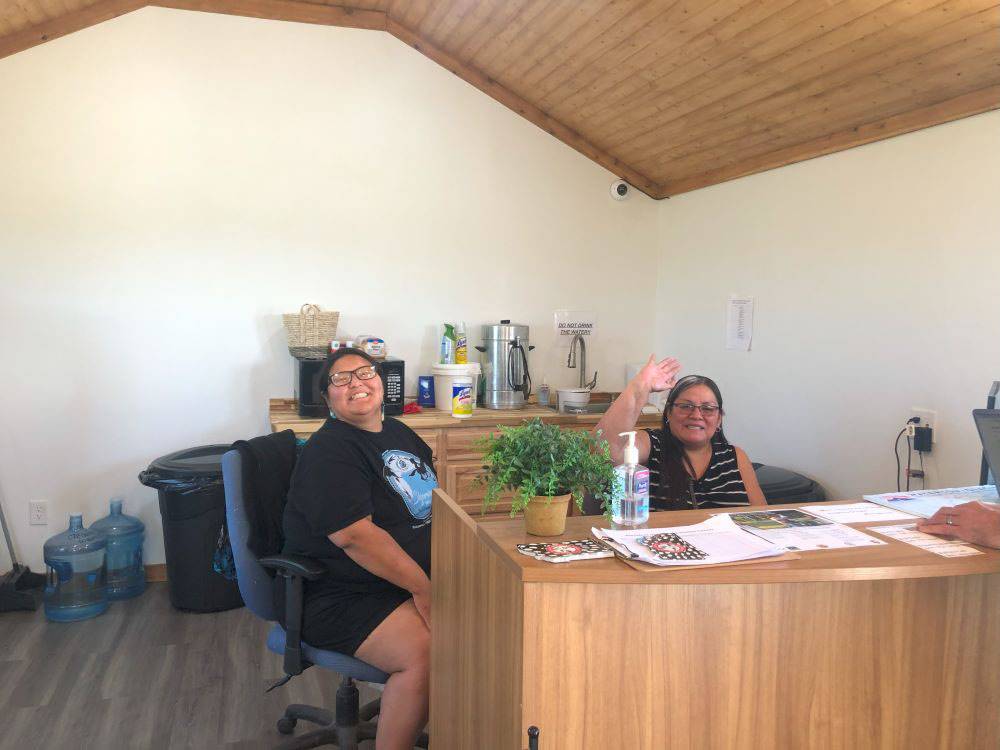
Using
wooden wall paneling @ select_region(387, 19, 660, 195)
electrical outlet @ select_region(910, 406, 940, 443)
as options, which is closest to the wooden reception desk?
electrical outlet @ select_region(910, 406, 940, 443)

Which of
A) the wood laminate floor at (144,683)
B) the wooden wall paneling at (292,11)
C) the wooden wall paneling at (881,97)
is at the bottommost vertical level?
the wood laminate floor at (144,683)

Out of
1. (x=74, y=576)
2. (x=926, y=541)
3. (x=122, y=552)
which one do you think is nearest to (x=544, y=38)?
(x=926, y=541)

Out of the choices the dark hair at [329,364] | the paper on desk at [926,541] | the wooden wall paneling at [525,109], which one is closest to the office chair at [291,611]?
the dark hair at [329,364]

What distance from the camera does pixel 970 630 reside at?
5.42 feet

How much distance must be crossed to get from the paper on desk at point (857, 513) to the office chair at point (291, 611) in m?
1.16

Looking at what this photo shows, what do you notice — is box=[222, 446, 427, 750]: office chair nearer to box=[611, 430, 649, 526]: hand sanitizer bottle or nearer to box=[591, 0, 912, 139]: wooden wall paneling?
box=[611, 430, 649, 526]: hand sanitizer bottle

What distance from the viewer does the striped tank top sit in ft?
7.75

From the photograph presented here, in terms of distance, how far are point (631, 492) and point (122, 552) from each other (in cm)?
309

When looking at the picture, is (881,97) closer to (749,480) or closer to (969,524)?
(749,480)

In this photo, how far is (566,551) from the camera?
1445 mm

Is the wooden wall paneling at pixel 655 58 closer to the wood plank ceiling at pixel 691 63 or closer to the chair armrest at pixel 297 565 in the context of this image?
the wood plank ceiling at pixel 691 63

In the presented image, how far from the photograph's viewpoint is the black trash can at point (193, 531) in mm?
3658

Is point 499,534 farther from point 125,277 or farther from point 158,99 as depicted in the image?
point 158,99

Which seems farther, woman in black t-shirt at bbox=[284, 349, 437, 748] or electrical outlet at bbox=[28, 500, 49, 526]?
electrical outlet at bbox=[28, 500, 49, 526]
